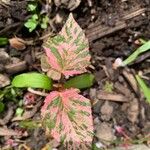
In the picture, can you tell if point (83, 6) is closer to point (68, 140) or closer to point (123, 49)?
point (123, 49)

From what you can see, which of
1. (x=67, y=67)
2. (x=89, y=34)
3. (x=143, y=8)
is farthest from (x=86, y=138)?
(x=143, y=8)

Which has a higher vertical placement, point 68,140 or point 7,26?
point 7,26

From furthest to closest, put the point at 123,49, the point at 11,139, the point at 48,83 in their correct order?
the point at 123,49 → the point at 11,139 → the point at 48,83

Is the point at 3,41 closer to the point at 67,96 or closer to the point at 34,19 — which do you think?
the point at 34,19

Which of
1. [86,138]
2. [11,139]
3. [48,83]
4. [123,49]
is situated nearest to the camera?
[86,138]

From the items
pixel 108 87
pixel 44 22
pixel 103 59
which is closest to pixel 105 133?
pixel 108 87

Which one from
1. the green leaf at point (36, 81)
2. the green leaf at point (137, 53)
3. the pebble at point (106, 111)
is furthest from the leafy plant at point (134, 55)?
the green leaf at point (36, 81)

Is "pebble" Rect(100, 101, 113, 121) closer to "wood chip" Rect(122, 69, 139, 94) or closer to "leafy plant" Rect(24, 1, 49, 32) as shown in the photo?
"wood chip" Rect(122, 69, 139, 94)
